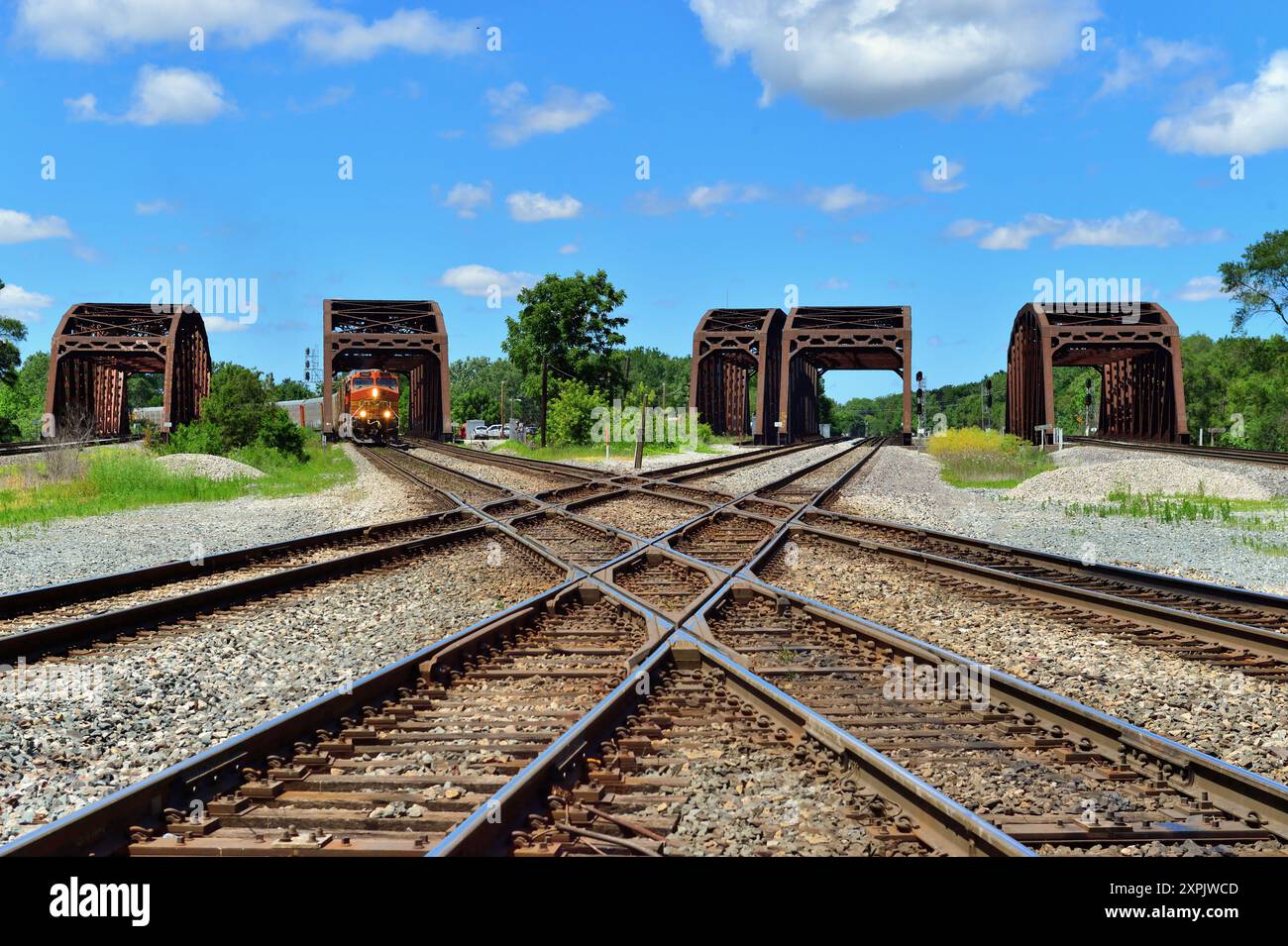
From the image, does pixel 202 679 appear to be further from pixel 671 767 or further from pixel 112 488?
pixel 112 488

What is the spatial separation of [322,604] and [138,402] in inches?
6410

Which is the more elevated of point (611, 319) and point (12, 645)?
point (611, 319)

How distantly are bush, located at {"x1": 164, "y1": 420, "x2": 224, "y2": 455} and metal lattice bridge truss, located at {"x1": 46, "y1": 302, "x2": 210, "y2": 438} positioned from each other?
19.2m

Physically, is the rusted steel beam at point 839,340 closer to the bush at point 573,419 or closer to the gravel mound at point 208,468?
the bush at point 573,419

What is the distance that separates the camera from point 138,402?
152 m

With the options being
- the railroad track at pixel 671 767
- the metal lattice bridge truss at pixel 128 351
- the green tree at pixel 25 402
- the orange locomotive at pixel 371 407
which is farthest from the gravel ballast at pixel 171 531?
the green tree at pixel 25 402

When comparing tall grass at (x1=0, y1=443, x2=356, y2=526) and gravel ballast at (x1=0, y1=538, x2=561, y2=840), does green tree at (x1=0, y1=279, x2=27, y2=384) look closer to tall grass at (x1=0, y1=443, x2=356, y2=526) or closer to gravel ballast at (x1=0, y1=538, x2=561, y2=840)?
tall grass at (x1=0, y1=443, x2=356, y2=526)

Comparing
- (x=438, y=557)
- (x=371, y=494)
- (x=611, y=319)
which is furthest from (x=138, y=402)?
(x=438, y=557)

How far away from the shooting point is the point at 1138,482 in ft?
66.5

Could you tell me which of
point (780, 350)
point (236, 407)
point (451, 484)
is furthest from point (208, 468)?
point (780, 350)

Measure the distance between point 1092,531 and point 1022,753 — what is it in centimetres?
1020

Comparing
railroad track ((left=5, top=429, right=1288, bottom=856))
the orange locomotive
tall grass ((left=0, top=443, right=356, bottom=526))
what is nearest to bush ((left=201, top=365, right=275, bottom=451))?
tall grass ((left=0, top=443, right=356, bottom=526))
